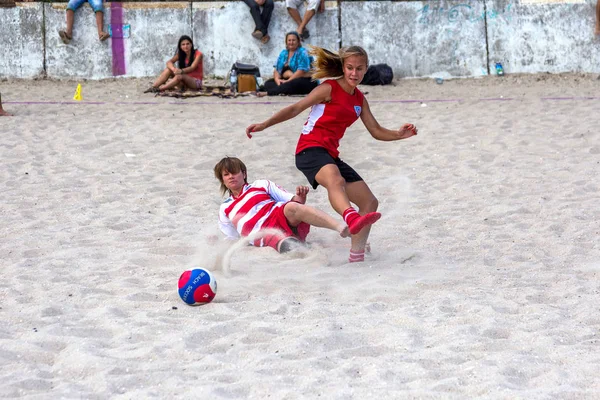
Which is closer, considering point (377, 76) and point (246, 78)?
point (246, 78)

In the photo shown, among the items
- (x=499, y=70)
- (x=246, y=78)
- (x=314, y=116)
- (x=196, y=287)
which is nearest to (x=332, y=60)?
(x=314, y=116)

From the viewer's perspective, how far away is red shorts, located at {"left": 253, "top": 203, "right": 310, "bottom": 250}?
5.34 meters

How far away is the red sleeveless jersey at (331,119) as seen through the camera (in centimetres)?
522

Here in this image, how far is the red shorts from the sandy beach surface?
0.08m

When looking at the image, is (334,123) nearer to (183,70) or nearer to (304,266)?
(304,266)

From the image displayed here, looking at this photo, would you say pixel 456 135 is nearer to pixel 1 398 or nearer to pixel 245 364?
pixel 245 364

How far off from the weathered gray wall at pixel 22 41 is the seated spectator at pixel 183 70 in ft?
7.73

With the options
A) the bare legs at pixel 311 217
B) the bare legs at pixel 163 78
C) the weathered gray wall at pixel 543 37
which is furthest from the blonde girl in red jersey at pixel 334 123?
the weathered gray wall at pixel 543 37

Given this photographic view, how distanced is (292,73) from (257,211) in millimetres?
6218

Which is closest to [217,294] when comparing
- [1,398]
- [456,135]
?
[1,398]

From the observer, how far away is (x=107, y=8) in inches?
505

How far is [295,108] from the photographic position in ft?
16.5

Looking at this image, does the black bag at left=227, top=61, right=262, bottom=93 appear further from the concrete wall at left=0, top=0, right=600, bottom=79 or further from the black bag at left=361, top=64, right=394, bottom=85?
the black bag at left=361, top=64, right=394, bottom=85

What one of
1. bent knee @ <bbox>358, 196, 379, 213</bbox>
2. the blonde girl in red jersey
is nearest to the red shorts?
the blonde girl in red jersey
